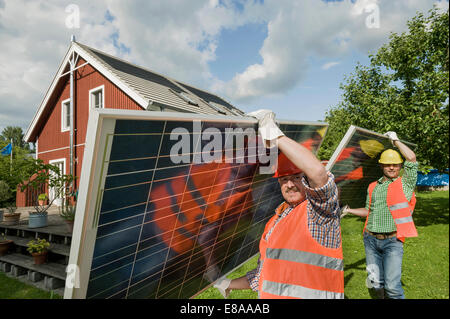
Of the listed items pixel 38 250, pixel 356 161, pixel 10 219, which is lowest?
pixel 38 250

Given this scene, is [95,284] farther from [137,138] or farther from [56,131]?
[56,131]

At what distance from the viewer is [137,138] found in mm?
1485

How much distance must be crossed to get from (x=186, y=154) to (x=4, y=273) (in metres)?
9.23

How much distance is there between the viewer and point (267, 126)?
1876 millimetres

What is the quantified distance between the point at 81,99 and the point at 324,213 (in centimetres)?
1549

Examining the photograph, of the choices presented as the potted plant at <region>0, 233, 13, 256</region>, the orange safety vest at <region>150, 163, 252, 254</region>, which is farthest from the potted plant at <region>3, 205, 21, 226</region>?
the orange safety vest at <region>150, 163, 252, 254</region>

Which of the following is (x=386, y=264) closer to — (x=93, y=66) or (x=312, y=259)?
(x=312, y=259)

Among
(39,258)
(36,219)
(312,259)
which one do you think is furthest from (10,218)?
(312,259)

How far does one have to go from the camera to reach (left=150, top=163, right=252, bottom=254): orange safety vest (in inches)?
75.5

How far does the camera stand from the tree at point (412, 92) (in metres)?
7.49

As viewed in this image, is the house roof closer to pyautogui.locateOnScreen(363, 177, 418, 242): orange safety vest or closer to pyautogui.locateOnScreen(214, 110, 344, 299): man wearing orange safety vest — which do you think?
pyautogui.locateOnScreen(363, 177, 418, 242): orange safety vest

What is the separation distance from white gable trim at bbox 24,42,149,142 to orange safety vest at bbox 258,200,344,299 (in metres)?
9.52

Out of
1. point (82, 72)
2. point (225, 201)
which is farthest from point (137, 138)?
point (82, 72)

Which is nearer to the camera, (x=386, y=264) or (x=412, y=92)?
(x=386, y=264)
